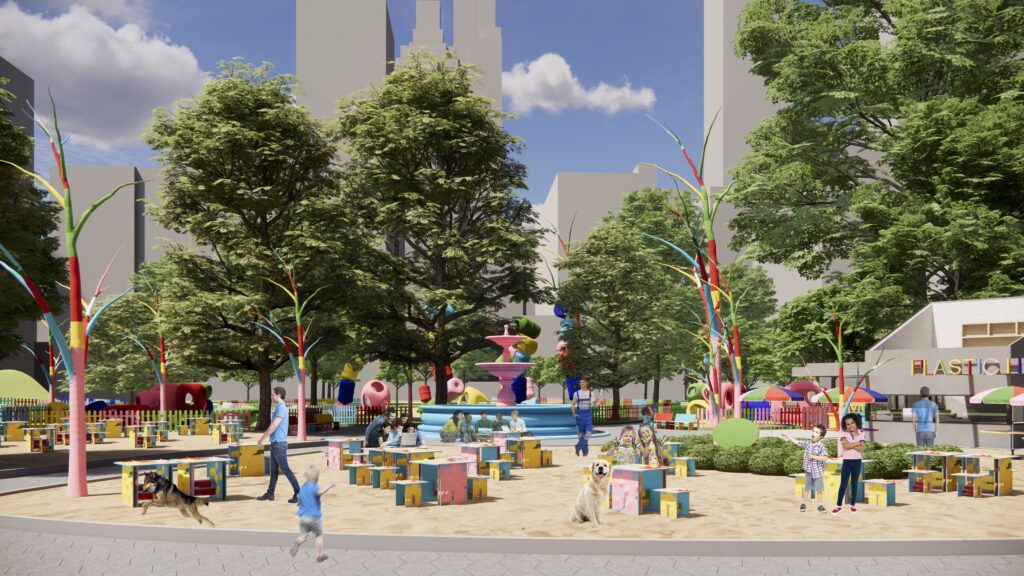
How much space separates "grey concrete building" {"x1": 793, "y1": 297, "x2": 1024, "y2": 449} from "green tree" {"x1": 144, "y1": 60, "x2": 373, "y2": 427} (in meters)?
21.7

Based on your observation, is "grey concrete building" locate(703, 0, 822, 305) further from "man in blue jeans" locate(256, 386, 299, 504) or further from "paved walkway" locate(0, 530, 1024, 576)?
"paved walkway" locate(0, 530, 1024, 576)

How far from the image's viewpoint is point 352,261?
40438 mm

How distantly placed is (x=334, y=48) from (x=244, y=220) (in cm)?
5092

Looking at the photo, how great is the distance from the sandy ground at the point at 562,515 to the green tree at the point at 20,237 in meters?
10.6

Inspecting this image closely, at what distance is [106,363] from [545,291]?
111ft

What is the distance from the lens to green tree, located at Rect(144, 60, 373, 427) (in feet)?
120

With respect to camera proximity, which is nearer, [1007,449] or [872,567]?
[872,567]

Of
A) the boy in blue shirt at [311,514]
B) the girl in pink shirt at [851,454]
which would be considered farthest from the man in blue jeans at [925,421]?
the boy in blue shirt at [311,514]

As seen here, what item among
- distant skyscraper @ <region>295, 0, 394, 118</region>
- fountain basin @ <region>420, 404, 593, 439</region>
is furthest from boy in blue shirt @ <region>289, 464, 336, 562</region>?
distant skyscraper @ <region>295, 0, 394, 118</region>

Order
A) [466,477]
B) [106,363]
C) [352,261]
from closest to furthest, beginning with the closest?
1. [466,477]
2. [352,261]
3. [106,363]

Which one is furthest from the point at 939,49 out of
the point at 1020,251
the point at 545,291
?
the point at 545,291

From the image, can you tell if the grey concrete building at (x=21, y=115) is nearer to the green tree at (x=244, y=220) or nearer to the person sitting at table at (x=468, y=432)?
the green tree at (x=244, y=220)

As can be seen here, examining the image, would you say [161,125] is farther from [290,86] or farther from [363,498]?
[363,498]

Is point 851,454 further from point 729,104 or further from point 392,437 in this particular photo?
point 729,104
